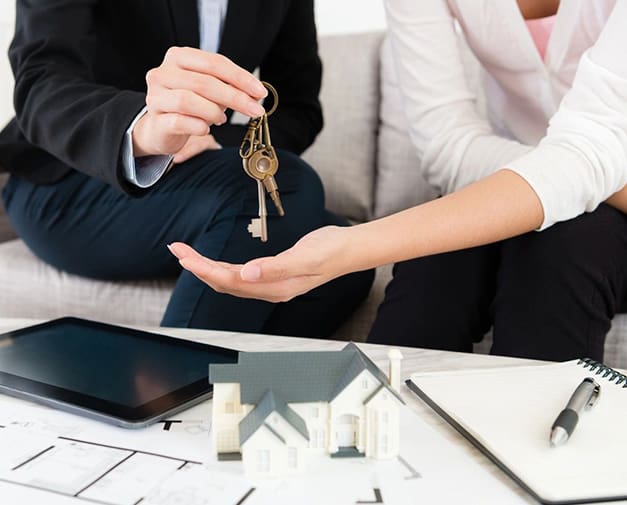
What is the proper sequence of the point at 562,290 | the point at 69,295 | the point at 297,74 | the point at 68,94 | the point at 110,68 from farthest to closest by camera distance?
the point at 297,74 < the point at 69,295 < the point at 110,68 < the point at 68,94 < the point at 562,290

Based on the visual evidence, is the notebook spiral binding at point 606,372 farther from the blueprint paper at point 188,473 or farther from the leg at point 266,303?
the leg at point 266,303

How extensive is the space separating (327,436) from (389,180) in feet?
3.92

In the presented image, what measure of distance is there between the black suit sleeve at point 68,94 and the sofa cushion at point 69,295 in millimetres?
330

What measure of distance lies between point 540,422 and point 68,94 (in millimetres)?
692

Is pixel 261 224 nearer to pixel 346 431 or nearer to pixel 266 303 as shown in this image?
pixel 346 431

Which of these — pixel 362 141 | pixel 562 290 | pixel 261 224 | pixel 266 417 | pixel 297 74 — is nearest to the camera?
pixel 266 417

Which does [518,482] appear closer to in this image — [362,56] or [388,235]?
[388,235]

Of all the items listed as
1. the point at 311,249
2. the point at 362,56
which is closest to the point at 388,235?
the point at 311,249

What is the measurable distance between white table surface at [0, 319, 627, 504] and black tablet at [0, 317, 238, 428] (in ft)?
0.20

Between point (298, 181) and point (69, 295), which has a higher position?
point (298, 181)

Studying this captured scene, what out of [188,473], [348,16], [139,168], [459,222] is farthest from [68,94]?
[348,16]

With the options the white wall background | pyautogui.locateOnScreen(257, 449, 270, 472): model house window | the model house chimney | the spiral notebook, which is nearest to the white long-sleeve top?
the spiral notebook

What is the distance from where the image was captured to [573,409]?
1.94ft

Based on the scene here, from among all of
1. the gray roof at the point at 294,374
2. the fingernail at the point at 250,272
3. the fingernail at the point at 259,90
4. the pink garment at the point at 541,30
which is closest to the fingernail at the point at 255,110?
the fingernail at the point at 259,90
